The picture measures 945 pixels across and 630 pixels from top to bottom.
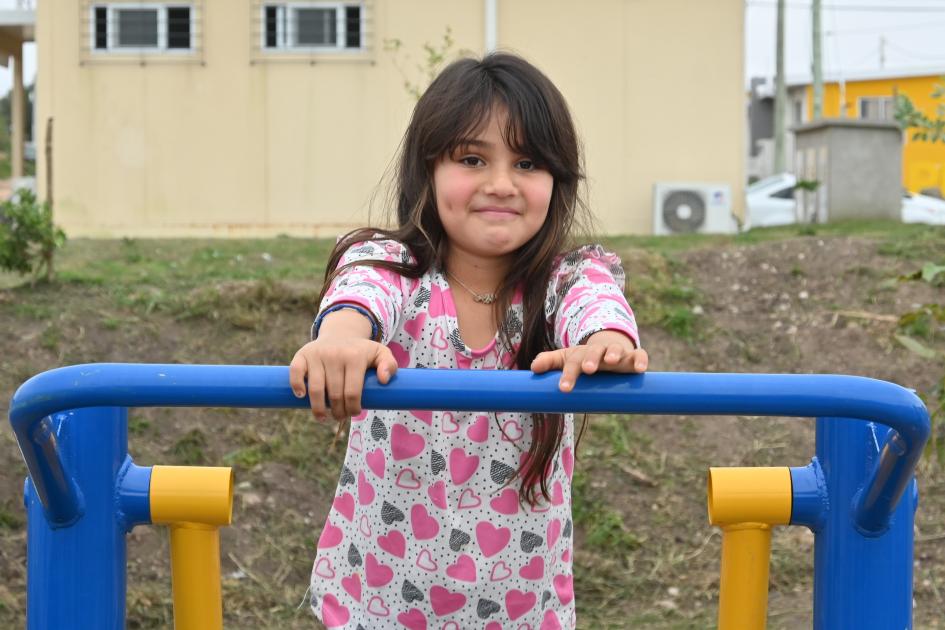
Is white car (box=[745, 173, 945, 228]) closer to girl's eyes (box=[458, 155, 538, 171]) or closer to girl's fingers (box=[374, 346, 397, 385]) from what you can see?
girl's eyes (box=[458, 155, 538, 171])

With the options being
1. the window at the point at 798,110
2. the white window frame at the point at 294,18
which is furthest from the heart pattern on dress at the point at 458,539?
the window at the point at 798,110

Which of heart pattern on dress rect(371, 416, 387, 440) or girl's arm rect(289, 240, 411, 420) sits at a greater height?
girl's arm rect(289, 240, 411, 420)

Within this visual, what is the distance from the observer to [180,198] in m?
9.70

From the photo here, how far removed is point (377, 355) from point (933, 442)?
2.04 m

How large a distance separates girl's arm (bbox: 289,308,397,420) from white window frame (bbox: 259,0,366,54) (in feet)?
28.0

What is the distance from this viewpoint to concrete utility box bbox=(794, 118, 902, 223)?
31.8ft

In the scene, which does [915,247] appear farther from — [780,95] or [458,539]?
[780,95]

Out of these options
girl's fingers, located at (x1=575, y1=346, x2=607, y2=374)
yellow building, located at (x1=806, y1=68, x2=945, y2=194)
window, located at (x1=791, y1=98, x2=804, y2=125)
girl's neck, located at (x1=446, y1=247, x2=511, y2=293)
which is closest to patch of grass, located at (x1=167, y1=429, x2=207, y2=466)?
girl's neck, located at (x1=446, y1=247, x2=511, y2=293)

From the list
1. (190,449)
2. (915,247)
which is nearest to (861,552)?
(190,449)

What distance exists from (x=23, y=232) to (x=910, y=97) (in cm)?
2131

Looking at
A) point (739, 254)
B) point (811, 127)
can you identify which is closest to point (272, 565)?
point (739, 254)

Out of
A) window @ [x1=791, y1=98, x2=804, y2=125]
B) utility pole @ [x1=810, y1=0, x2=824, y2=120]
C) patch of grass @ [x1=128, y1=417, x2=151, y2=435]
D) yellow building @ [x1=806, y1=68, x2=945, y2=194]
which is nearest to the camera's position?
patch of grass @ [x1=128, y1=417, x2=151, y2=435]

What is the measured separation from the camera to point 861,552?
169 centimetres

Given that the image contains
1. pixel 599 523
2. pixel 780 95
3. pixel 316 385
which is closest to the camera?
pixel 316 385
